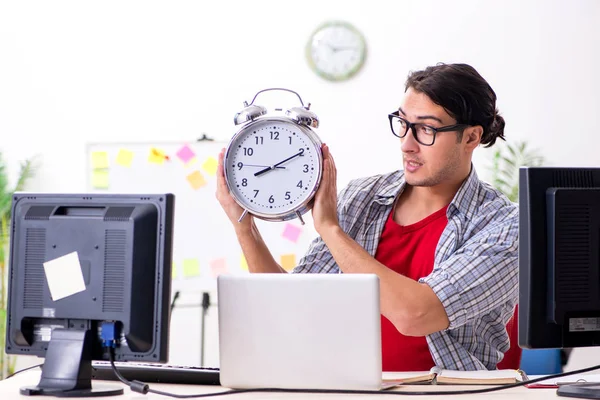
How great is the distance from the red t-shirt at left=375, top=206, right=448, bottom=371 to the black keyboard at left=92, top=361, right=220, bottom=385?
594 millimetres

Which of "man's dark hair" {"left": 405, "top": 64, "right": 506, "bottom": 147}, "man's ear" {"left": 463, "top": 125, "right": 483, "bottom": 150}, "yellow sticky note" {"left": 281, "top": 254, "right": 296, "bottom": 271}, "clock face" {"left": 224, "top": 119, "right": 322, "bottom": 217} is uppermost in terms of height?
"man's dark hair" {"left": 405, "top": 64, "right": 506, "bottom": 147}

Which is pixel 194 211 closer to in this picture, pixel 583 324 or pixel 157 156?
pixel 157 156

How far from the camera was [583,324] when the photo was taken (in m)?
1.56

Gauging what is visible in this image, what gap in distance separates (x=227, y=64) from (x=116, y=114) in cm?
67

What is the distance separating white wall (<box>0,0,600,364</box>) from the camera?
4.23m

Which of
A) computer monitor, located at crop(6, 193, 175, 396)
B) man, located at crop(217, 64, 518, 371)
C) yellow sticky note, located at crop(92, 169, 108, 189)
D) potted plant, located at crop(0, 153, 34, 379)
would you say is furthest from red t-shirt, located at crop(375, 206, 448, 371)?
potted plant, located at crop(0, 153, 34, 379)

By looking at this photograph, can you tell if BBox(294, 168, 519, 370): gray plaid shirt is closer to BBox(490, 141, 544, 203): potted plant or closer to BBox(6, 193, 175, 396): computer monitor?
BBox(6, 193, 175, 396): computer monitor

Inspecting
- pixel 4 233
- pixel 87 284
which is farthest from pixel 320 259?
pixel 4 233

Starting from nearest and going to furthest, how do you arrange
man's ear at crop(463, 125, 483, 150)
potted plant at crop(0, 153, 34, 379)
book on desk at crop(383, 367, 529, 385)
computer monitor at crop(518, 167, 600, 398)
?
computer monitor at crop(518, 167, 600, 398) < book on desk at crop(383, 367, 529, 385) < man's ear at crop(463, 125, 483, 150) < potted plant at crop(0, 153, 34, 379)

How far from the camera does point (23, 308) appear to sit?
1.69 meters

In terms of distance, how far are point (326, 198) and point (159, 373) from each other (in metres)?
0.57

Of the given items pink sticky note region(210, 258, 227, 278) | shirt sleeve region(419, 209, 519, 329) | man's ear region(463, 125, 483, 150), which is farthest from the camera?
pink sticky note region(210, 258, 227, 278)

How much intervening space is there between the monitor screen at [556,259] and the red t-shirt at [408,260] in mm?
675

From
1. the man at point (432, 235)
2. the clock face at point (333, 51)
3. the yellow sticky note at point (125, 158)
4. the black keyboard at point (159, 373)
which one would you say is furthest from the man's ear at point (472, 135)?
the yellow sticky note at point (125, 158)
